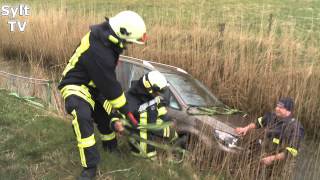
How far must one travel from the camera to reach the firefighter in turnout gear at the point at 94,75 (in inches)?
170

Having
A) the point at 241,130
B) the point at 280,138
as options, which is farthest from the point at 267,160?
the point at 241,130

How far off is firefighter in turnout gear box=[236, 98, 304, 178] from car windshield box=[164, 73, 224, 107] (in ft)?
3.30

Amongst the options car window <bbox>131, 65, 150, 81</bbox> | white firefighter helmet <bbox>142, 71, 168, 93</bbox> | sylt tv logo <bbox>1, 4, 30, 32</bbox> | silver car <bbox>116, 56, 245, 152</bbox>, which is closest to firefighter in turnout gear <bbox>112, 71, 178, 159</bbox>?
white firefighter helmet <bbox>142, 71, 168, 93</bbox>

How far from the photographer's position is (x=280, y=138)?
539cm

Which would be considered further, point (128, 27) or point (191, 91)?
point (191, 91)

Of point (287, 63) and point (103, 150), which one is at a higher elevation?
point (287, 63)

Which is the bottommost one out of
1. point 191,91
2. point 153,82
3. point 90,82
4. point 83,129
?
point 191,91

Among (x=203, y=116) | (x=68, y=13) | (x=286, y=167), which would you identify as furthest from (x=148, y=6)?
(x=286, y=167)

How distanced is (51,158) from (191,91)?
2.57 meters

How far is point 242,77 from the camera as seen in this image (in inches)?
343

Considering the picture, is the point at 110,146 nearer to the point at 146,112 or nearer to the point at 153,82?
the point at 146,112

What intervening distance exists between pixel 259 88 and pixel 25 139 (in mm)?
4414

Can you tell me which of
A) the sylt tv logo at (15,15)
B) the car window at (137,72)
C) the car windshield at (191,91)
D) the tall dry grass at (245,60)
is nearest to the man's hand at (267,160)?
the tall dry grass at (245,60)

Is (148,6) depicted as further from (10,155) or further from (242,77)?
(10,155)
